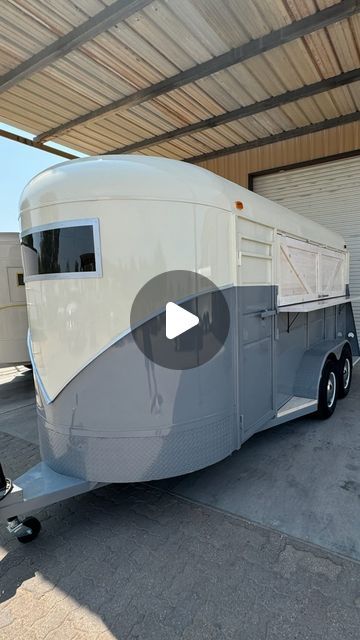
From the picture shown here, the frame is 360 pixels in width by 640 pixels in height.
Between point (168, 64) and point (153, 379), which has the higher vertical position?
point (168, 64)

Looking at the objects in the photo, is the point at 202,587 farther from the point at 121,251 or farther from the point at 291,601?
the point at 121,251

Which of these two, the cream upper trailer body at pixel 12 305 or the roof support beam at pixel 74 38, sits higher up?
the roof support beam at pixel 74 38

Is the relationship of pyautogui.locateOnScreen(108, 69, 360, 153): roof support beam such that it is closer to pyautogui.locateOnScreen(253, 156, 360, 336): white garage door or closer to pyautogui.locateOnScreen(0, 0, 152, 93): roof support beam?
pyautogui.locateOnScreen(253, 156, 360, 336): white garage door

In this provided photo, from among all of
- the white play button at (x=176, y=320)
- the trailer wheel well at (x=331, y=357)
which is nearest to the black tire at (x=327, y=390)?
the trailer wheel well at (x=331, y=357)

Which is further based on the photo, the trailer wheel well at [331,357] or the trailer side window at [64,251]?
the trailer wheel well at [331,357]

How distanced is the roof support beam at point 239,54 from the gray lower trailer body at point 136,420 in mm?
3815

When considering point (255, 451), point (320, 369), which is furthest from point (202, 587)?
point (320, 369)

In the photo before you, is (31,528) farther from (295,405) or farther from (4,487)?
(295,405)

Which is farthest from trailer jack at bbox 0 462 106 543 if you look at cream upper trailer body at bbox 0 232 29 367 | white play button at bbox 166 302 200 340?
cream upper trailer body at bbox 0 232 29 367

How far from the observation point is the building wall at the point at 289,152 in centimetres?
729

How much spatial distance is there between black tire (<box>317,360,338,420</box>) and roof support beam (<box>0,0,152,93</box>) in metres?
4.73

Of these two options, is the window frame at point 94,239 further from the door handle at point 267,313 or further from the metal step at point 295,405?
the metal step at point 295,405

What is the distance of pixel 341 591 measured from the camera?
1984 mm

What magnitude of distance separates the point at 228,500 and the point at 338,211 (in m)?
6.97
